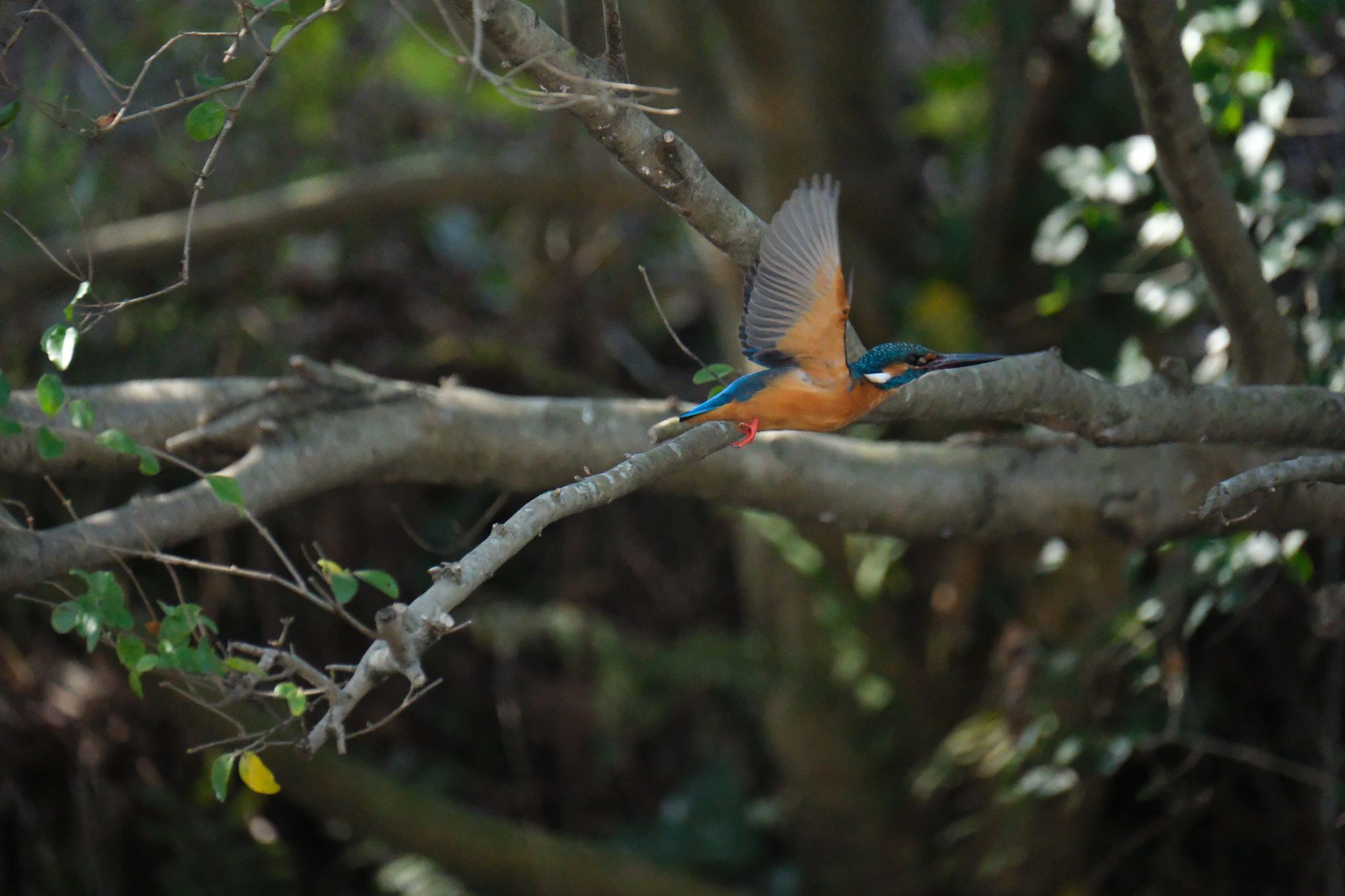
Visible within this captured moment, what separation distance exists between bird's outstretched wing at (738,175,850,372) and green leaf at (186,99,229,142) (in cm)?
72

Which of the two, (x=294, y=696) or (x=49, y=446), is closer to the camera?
(x=294, y=696)

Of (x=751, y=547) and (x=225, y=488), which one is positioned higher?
(x=225, y=488)

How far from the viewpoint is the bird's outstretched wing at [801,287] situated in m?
1.54

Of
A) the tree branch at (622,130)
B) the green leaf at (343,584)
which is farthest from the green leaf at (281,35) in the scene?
the green leaf at (343,584)

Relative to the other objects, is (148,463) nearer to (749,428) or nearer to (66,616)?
(66,616)

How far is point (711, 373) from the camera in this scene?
5.66ft

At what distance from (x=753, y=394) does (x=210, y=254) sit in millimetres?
2975

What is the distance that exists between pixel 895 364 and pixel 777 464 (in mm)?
477

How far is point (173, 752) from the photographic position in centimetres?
363

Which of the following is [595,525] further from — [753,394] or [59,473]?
[753,394]

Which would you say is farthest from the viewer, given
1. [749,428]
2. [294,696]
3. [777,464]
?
[777,464]

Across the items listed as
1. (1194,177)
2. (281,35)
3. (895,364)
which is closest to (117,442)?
(281,35)

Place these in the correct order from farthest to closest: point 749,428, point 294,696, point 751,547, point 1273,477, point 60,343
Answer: point 751,547, point 749,428, point 1273,477, point 60,343, point 294,696

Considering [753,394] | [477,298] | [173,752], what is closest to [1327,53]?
[753,394]
